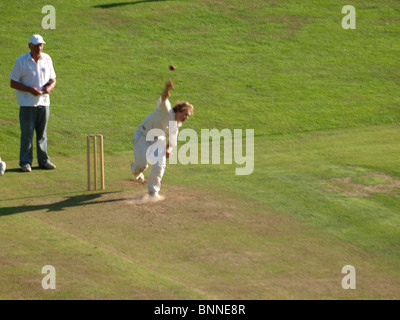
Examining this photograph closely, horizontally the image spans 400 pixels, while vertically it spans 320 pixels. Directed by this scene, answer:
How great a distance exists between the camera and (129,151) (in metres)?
14.7

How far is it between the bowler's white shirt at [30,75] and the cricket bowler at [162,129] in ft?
7.27

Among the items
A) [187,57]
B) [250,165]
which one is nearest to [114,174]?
[250,165]

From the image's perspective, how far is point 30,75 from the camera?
41.6 feet

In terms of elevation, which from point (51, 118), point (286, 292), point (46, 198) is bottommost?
point (286, 292)

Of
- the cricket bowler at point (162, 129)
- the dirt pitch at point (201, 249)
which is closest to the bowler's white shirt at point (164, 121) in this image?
the cricket bowler at point (162, 129)

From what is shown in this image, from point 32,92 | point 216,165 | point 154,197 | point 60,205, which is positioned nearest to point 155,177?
point 154,197

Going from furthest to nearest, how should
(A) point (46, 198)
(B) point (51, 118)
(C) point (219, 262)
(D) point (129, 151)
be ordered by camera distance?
(B) point (51, 118), (D) point (129, 151), (A) point (46, 198), (C) point (219, 262)

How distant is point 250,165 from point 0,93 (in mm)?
7385

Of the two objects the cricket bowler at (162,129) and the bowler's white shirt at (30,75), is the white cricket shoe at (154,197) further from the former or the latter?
the bowler's white shirt at (30,75)

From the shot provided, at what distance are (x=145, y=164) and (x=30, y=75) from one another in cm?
275

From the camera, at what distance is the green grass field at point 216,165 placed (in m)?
8.89

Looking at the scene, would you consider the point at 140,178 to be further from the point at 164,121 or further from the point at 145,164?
the point at 164,121

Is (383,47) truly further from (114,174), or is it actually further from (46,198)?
(46,198)

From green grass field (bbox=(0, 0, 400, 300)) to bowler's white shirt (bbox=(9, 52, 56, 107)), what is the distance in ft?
4.36
